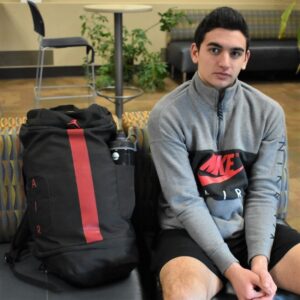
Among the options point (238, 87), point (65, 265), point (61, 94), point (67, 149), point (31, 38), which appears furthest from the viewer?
point (31, 38)

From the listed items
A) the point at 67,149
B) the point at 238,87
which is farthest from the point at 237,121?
the point at 67,149

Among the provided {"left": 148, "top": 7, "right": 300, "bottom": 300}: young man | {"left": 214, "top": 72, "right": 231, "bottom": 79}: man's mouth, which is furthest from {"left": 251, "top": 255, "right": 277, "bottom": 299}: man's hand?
{"left": 214, "top": 72, "right": 231, "bottom": 79}: man's mouth

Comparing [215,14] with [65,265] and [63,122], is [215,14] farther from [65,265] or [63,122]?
[65,265]

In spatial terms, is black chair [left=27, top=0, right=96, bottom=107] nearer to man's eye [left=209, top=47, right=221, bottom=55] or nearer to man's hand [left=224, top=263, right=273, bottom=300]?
man's eye [left=209, top=47, right=221, bottom=55]

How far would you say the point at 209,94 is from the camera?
5.12ft

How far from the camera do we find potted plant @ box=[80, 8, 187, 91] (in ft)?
16.3

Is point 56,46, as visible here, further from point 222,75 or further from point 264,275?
point 264,275

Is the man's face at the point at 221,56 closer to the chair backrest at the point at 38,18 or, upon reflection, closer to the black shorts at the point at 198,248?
the black shorts at the point at 198,248

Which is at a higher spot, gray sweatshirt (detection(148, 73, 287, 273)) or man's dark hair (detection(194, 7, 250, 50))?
man's dark hair (detection(194, 7, 250, 50))

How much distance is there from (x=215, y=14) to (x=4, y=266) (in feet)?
3.52

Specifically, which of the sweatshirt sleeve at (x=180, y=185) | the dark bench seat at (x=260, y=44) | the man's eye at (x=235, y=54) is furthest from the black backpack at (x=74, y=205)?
the dark bench seat at (x=260, y=44)

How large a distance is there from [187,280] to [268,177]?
1.62 ft

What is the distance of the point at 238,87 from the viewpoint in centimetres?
Result: 161

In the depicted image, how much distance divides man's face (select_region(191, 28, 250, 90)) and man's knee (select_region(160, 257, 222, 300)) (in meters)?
0.59
